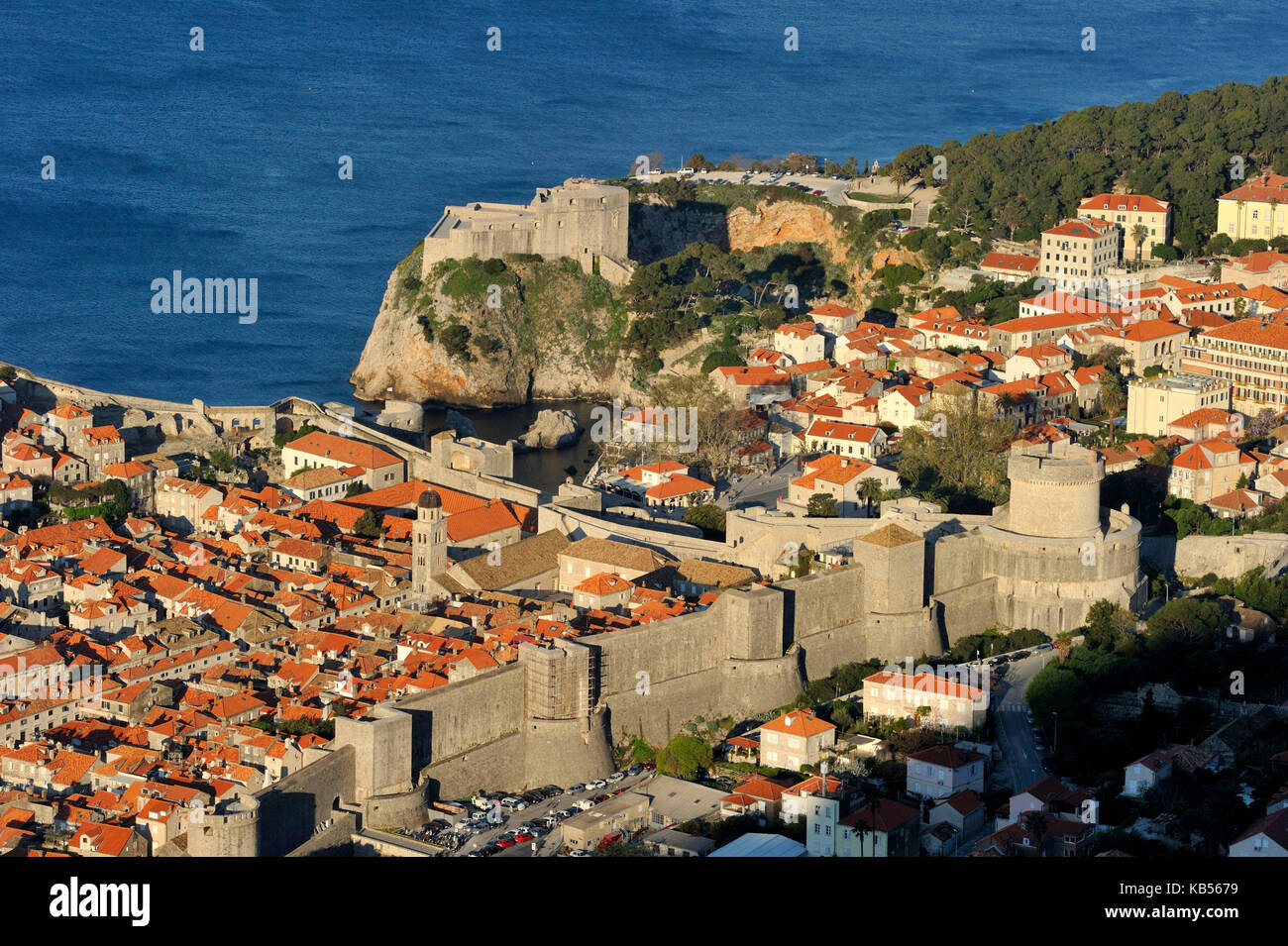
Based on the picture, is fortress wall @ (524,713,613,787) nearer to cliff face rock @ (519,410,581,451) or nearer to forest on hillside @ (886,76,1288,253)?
cliff face rock @ (519,410,581,451)

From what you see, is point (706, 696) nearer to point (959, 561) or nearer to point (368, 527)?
point (959, 561)

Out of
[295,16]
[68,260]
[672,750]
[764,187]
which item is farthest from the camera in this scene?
[295,16]

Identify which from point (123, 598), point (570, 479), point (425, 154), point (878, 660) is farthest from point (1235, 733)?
point (425, 154)

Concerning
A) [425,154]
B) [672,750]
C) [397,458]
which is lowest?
[672,750]

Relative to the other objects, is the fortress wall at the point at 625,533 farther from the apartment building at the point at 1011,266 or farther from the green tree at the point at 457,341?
the apartment building at the point at 1011,266

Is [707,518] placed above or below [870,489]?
below

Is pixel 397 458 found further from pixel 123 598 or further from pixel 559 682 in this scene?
pixel 559 682

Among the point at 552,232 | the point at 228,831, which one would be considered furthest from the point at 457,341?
the point at 228,831
